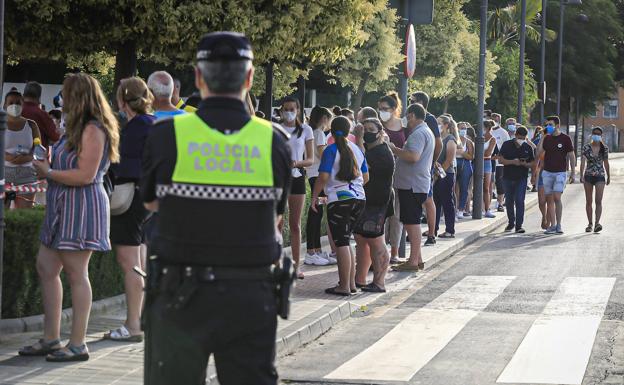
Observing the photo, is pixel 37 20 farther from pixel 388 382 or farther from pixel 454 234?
pixel 388 382

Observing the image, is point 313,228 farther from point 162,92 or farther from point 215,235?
point 215,235

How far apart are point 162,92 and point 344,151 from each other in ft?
9.08

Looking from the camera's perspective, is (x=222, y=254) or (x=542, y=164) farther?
(x=542, y=164)

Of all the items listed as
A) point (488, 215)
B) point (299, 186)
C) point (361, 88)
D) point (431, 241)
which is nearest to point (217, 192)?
point (299, 186)

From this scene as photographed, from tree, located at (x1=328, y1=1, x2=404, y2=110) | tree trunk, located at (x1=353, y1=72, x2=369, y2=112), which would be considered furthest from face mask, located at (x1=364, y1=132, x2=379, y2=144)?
tree trunk, located at (x1=353, y1=72, x2=369, y2=112)

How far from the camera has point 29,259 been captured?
895cm

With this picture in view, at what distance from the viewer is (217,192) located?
4.39 meters

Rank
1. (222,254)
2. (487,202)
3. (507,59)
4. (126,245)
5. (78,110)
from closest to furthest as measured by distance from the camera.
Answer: (222,254)
(78,110)
(126,245)
(487,202)
(507,59)

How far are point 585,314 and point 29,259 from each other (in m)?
4.80

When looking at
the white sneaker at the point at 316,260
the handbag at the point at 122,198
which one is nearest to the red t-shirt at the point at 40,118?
the white sneaker at the point at 316,260

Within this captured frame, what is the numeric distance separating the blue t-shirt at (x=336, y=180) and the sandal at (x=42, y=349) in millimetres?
3877

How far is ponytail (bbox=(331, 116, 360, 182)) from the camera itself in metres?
10.9

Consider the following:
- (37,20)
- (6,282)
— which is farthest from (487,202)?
(6,282)

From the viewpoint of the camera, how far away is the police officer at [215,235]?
433cm
